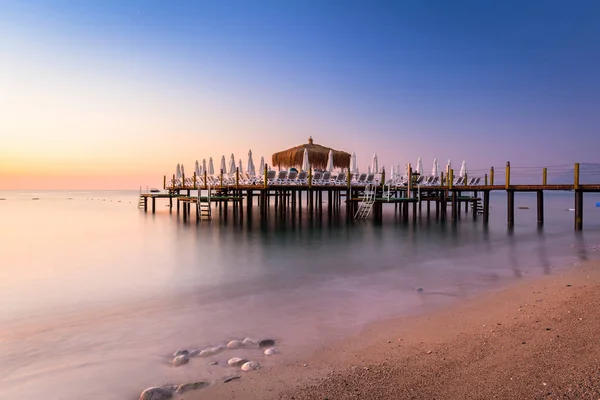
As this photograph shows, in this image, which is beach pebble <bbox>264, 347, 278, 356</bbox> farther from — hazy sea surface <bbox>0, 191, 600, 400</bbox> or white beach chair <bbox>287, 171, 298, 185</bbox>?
white beach chair <bbox>287, 171, 298, 185</bbox>

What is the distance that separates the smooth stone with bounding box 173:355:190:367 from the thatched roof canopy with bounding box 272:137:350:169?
2265 centimetres

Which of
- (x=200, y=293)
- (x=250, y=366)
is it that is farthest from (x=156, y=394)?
(x=200, y=293)

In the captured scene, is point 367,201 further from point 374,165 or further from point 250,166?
point 250,166

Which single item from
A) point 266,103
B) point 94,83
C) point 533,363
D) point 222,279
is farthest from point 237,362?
point 266,103

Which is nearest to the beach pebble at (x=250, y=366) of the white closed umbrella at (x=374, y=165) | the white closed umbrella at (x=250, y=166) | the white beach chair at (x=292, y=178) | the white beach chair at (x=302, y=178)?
the white beach chair at (x=292, y=178)

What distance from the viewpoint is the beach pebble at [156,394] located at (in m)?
2.97

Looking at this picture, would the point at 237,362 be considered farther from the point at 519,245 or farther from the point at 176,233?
the point at 176,233

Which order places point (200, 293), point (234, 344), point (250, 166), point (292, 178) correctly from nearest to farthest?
point (234, 344) → point (200, 293) → point (292, 178) → point (250, 166)

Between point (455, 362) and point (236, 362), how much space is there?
78.2 inches

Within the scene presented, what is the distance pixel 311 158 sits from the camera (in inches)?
1033

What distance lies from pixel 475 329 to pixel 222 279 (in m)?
5.28

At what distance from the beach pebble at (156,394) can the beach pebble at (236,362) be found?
0.64m

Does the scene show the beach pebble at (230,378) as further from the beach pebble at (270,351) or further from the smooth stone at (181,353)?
the smooth stone at (181,353)

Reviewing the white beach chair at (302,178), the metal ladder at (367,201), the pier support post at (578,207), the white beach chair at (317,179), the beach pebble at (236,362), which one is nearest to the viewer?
the beach pebble at (236,362)
